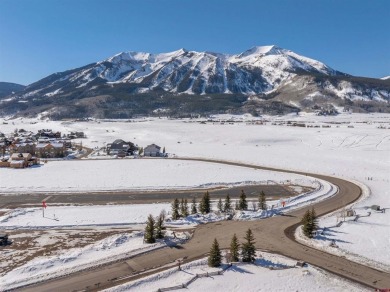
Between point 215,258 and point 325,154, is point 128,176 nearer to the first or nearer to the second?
point 215,258

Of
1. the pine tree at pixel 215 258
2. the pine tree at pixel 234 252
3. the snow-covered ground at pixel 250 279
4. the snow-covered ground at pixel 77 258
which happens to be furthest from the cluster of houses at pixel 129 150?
the snow-covered ground at pixel 250 279

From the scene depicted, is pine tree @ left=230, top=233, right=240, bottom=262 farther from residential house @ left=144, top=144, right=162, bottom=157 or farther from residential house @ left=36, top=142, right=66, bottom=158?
residential house @ left=36, top=142, right=66, bottom=158

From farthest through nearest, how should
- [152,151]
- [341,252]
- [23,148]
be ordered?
1. [23,148]
2. [152,151]
3. [341,252]

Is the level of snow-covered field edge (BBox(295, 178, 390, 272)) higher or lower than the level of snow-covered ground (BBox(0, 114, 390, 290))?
lower

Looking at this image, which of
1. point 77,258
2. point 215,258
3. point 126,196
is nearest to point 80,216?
point 126,196

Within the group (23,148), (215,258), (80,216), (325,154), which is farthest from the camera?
(23,148)

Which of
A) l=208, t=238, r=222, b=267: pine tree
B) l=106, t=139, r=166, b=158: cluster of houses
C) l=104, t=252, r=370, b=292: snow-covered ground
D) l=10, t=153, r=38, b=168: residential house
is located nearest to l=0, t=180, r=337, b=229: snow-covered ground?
l=208, t=238, r=222, b=267: pine tree

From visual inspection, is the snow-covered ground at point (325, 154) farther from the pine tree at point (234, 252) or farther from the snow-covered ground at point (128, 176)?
the pine tree at point (234, 252)
